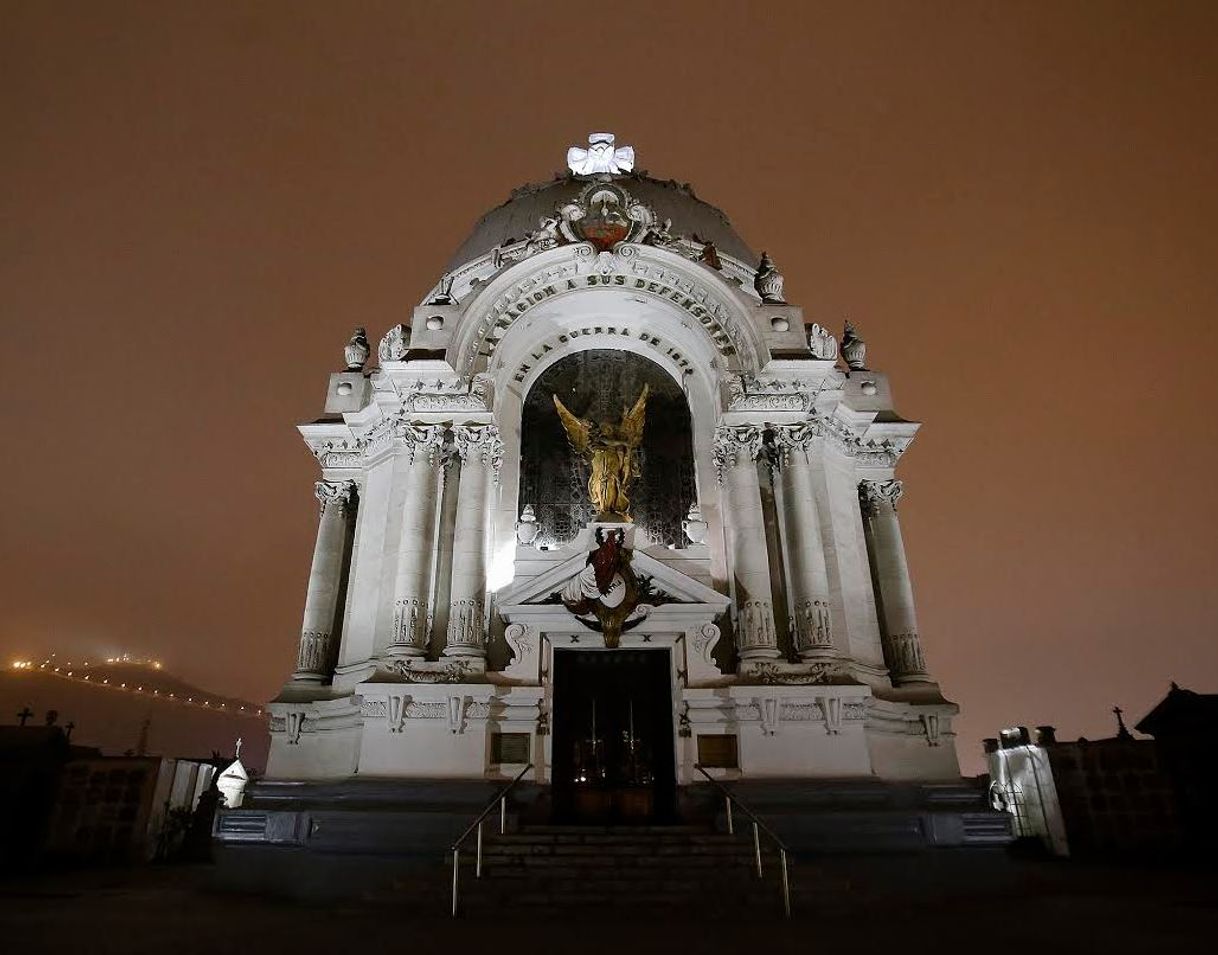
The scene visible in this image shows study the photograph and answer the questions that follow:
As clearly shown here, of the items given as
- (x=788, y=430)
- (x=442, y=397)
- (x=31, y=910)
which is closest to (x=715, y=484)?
(x=788, y=430)

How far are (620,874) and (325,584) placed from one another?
1100 cm

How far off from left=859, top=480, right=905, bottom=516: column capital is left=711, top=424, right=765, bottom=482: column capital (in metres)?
4.14

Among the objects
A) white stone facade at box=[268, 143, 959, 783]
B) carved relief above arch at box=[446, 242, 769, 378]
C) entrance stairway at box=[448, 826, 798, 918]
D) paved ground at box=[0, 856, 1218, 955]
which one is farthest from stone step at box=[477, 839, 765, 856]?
carved relief above arch at box=[446, 242, 769, 378]

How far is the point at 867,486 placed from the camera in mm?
19578

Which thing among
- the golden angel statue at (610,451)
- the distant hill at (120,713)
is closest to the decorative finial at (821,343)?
the golden angel statue at (610,451)

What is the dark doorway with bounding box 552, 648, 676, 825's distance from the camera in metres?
14.5

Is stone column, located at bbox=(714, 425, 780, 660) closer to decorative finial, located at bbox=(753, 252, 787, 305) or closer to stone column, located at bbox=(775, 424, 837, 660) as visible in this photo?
stone column, located at bbox=(775, 424, 837, 660)

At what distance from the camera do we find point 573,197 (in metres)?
26.4

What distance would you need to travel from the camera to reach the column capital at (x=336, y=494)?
19250mm

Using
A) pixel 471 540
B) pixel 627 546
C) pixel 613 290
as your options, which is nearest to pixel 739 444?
pixel 627 546

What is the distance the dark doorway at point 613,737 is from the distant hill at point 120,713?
2482 inches

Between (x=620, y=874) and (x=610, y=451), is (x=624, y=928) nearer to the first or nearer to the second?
(x=620, y=874)

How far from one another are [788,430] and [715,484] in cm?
221

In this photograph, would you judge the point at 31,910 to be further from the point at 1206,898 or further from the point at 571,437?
the point at 1206,898
